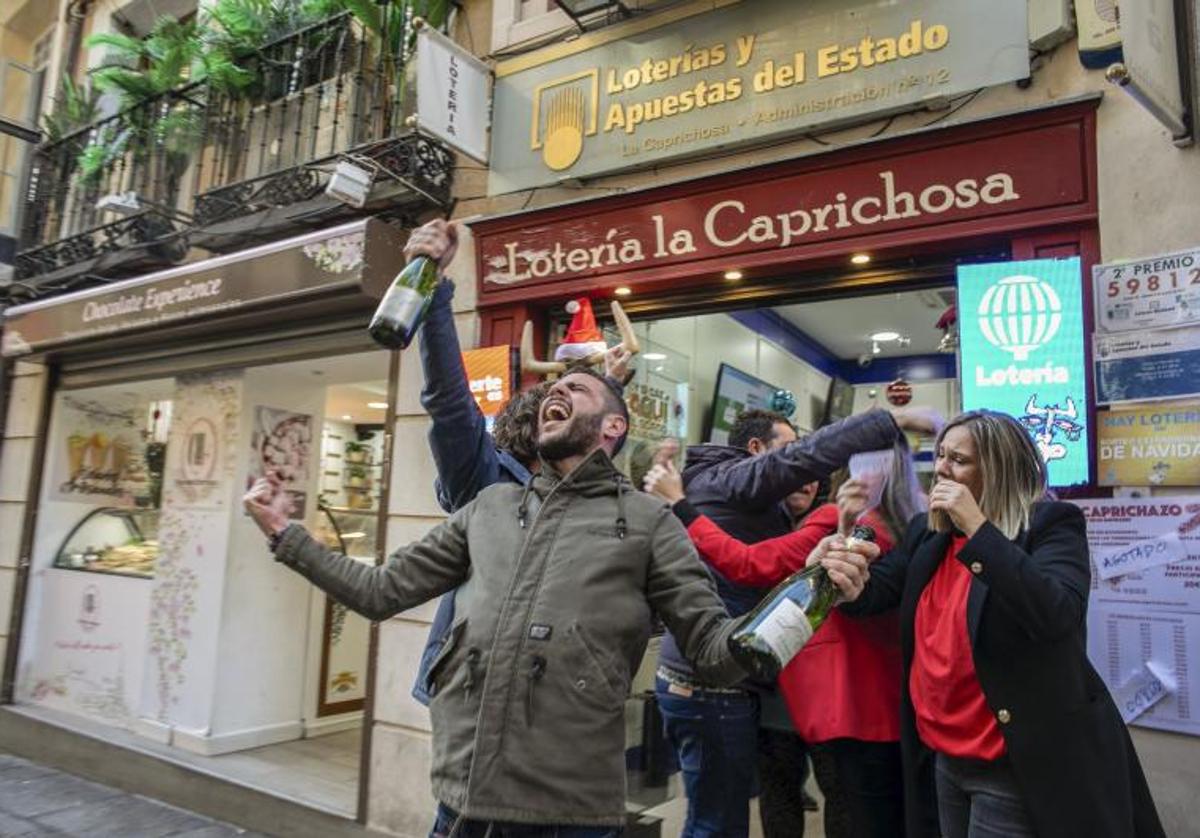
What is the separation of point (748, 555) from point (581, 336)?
1.90 meters

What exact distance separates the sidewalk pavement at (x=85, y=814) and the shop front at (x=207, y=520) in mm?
345

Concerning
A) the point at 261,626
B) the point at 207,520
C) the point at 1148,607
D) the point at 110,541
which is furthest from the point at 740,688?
the point at 110,541

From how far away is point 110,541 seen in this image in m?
7.86

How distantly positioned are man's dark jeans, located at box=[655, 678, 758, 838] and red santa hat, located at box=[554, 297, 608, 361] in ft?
5.92

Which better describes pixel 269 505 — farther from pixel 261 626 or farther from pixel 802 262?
pixel 261 626

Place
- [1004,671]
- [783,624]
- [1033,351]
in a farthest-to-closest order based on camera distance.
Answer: [1033,351]
[1004,671]
[783,624]

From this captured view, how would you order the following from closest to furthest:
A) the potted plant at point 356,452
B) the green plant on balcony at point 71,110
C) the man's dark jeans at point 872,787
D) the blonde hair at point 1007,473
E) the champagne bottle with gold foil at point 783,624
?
the champagne bottle with gold foil at point 783,624 → the blonde hair at point 1007,473 → the man's dark jeans at point 872,787 → the green plant on balcony at point 71,110 → the potted plant at point 356,452

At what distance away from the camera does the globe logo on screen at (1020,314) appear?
3.37 meters

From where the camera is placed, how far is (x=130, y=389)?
7836mm

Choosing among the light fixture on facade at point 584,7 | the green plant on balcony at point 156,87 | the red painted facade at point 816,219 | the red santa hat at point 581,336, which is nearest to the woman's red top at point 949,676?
the red painted facade at point 816,219

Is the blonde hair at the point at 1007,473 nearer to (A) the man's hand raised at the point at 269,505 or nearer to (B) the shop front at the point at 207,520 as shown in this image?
(A) the man's hand raised at the point at 269,505

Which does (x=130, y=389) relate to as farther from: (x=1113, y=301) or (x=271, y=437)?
(x=1113, y=301)

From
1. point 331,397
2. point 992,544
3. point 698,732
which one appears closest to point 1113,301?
point 992,544

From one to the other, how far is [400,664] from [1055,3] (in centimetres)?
466
